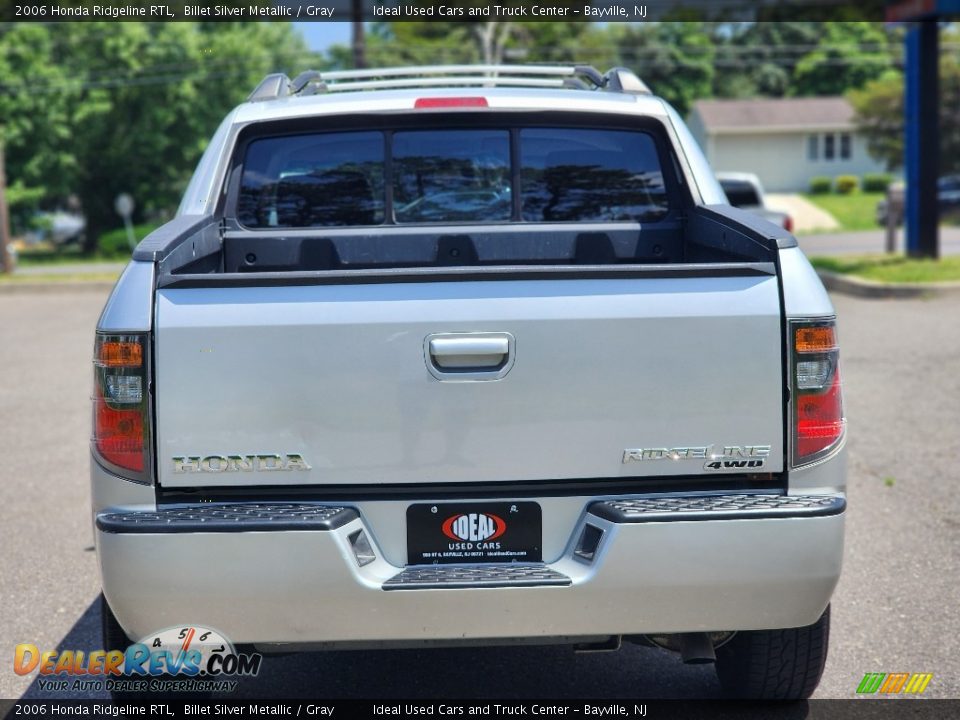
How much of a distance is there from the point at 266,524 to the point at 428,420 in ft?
1.66

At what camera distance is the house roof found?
63.2 m

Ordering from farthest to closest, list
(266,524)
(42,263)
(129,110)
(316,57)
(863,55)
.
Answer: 1. (863,55)
2. (316,57)
3. (129,110)
4. (42,263)
5. (266,524)

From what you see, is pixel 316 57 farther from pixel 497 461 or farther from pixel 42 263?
pixel 497 461

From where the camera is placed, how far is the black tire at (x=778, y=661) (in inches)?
143

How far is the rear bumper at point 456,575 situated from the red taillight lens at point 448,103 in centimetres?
187

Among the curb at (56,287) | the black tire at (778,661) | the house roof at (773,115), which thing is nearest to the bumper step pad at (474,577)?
the black tire at (778,661)

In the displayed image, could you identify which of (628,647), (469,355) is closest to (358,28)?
(628,647)

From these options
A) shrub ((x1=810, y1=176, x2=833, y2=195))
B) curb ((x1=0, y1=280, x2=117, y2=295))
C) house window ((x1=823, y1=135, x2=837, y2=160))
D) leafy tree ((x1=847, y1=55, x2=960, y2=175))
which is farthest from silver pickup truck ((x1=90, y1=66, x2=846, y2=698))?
house window ((x1=823, y1=135, x2=837, y2=160))

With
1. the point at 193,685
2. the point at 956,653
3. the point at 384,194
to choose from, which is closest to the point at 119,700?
the point at 193,685

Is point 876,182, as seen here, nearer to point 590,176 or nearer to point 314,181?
point 590,176

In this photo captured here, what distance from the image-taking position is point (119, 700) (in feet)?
11.9

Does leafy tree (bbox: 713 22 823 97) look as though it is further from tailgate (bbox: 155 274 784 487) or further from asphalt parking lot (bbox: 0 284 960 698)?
tailgate (bbox: 155 274 784 487)

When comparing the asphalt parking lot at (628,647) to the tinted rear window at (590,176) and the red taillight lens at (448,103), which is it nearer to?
the tinted rear window at (590,176)

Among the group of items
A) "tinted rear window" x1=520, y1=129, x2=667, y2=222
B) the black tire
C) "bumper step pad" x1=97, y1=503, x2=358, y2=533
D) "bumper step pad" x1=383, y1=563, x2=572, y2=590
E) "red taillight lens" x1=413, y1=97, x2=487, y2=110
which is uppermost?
"red taillight lens" x1=413, y1=97, x2=487, y2=110
